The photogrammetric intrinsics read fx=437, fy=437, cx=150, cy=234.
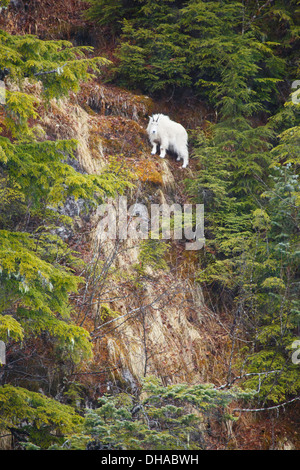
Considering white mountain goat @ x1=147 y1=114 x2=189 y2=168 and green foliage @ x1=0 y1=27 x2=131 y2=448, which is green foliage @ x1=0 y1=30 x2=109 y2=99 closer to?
green foliage @ x1=0 y1=27 x2=131 y2=448

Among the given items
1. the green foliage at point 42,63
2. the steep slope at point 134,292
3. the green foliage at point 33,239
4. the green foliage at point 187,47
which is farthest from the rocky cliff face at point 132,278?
the green foliage at point 42,63

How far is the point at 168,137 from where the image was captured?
376 inches

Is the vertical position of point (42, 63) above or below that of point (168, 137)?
below

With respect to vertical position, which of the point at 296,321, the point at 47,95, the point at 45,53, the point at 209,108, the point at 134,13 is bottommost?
the point at 296,321

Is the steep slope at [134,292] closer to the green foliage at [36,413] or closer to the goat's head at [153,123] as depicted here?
the goat's head at [153,123]

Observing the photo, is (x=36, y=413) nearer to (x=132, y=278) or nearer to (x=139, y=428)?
(x=139, y=428)

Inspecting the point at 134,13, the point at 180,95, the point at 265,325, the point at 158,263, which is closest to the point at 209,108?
the point at 180,95

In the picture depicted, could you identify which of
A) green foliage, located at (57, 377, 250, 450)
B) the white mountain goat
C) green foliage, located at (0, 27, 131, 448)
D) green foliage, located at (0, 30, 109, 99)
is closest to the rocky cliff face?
the white mountain goat

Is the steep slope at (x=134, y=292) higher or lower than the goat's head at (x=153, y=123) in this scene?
lower

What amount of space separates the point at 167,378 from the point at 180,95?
23.9 ft

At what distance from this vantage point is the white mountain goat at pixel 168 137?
9453 mm

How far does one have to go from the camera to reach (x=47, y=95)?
16.1ft

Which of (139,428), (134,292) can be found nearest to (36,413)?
(139,428)

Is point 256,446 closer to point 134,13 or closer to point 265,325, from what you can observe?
point 265,325
